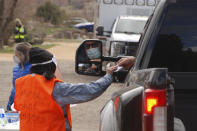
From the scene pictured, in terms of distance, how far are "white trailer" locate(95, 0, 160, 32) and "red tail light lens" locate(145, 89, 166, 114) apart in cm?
1454

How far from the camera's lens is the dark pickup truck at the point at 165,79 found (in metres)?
2.59

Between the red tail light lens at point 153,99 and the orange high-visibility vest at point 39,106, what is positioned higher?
the red tail light lens at point 153,99

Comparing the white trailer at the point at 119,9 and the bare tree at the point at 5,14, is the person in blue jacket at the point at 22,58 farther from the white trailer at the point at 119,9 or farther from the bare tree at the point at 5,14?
the bare tree at the point at 5,14

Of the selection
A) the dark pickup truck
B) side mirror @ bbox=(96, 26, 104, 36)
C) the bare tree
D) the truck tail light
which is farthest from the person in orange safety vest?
the bare tree

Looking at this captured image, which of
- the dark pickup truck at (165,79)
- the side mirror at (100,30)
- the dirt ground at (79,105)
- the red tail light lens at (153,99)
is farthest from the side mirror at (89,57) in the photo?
the side mirror at (100,30)

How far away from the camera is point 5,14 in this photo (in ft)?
84.1

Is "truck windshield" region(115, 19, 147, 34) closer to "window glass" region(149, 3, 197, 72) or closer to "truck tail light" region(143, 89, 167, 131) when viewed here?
"window glass" region(149, 3, 197, 72)

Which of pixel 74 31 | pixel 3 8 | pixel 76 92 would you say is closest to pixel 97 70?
pixel 76 92

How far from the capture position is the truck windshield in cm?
1465

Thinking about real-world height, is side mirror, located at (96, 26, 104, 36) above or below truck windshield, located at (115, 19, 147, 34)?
below

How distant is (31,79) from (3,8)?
2124 cm

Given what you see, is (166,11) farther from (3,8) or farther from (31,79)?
(3,8)

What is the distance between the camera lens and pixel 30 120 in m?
4.07

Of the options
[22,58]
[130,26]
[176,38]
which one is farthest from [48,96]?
[130,26]
